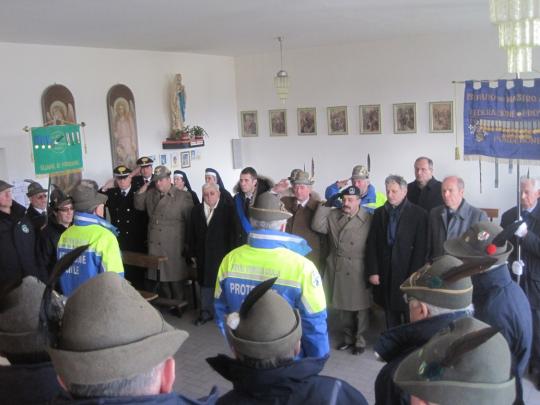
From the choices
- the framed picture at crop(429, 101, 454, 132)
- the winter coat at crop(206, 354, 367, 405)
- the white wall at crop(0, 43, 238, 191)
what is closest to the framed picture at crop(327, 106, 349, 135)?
the framed picture at crop(429, 101, 454, 132)

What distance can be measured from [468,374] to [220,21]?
5.88 meters

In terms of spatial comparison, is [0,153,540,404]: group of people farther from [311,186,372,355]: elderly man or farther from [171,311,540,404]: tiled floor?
[171,311,540,404]: tiled floor

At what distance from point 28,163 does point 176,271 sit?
2.54 meters

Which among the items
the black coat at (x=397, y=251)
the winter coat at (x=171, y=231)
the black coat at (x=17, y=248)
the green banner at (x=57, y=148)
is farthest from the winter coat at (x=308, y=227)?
the green banner at (x=57, y=148)

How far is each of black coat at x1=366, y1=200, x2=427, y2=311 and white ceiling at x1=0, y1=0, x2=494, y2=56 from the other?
2472mm

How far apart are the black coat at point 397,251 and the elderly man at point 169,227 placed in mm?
2279

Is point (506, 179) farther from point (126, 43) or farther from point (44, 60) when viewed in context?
point (44, 60)

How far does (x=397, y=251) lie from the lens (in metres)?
4.77

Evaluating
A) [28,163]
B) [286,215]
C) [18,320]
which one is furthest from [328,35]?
[18,320]

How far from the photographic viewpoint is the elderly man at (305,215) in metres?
5.34

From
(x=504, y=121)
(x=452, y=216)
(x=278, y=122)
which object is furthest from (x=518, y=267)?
(x=278, y=122)

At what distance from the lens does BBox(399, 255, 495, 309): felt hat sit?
2.25m

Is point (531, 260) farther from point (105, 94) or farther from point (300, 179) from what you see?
point (105, 94)

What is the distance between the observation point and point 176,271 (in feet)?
20.6
